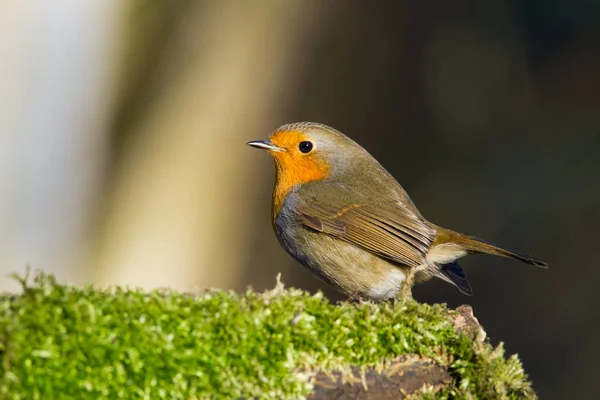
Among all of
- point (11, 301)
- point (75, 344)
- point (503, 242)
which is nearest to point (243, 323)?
point (75, 344)

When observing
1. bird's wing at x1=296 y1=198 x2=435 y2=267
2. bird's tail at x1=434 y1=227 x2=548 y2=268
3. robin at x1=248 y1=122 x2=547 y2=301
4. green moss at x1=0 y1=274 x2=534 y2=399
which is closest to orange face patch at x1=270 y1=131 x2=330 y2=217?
robin at x1=248 y1=122 x2=547 y2=301

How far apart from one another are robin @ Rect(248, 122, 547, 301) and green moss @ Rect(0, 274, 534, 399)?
4.67 feet

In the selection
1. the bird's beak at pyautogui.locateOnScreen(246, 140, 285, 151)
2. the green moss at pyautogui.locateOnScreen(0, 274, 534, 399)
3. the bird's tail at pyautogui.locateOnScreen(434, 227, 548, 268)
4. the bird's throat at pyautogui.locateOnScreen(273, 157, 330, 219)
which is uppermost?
the bird's beak at pyautogui.locateOnScreen(246, 140, 285, 151)

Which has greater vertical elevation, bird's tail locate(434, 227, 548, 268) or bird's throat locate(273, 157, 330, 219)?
bird's throat locate(273, 157, 330, 219)

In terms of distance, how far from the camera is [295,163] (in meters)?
4.64

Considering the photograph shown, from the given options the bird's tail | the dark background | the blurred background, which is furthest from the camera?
the blurred background

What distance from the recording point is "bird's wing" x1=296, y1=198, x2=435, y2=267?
4.18m

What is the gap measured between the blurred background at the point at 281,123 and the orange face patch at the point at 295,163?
298 centimetres

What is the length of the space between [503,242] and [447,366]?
4.57 m

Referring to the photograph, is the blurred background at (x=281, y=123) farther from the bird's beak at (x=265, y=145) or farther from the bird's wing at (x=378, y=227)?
the bird's beak at (x=265, y=145)

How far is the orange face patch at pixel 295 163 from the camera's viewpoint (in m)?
4.62

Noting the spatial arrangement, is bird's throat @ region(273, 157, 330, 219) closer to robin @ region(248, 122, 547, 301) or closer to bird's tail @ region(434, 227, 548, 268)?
robin @ region(248, 122, 547, 301)

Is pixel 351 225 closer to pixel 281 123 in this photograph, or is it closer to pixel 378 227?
pixel 378 227

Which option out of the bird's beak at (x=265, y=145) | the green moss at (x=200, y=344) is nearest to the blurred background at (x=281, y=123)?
the bird's beak at (x=265, y=145)
